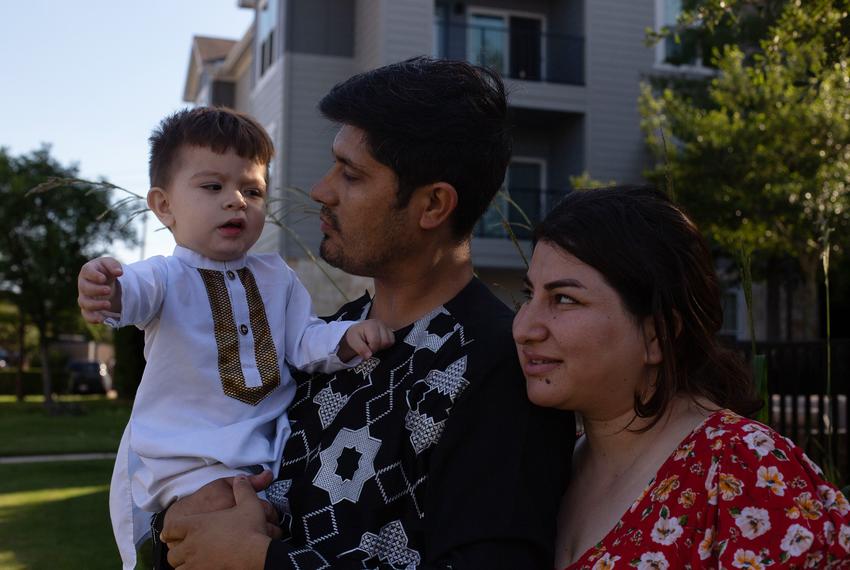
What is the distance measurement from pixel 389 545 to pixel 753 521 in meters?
0.70

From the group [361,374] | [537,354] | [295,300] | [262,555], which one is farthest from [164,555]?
[537,354]

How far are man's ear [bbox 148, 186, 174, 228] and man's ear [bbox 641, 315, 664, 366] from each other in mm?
1373

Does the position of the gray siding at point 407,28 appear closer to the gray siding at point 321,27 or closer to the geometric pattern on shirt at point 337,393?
the gray siding at point 321,27

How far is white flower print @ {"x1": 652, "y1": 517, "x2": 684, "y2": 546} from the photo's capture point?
186 centimetres

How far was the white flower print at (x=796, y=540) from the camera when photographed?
68.8 inches

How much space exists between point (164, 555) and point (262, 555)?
477 mm

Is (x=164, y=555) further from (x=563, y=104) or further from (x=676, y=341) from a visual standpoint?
(x=563, y=104)

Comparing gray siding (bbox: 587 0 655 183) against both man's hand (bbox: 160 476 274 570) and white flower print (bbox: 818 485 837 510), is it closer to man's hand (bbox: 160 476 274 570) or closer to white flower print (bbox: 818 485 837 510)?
man's hand (bbox: 160 476 274 570)

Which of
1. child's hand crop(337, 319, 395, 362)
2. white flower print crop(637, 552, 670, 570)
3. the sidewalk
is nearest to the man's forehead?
child's hand crop(337, 319, 395, 362)

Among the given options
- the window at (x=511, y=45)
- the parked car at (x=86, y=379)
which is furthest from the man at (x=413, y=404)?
the parked car at (x=86, y=379)

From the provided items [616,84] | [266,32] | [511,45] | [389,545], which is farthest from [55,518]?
[266,32]

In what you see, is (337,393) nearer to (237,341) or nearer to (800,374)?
(237,341)

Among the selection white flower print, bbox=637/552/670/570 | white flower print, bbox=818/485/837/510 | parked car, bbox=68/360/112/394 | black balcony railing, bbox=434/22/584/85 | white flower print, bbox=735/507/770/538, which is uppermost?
black balcony railing, bbox=434/22/584/85

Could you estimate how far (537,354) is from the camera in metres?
2.06
